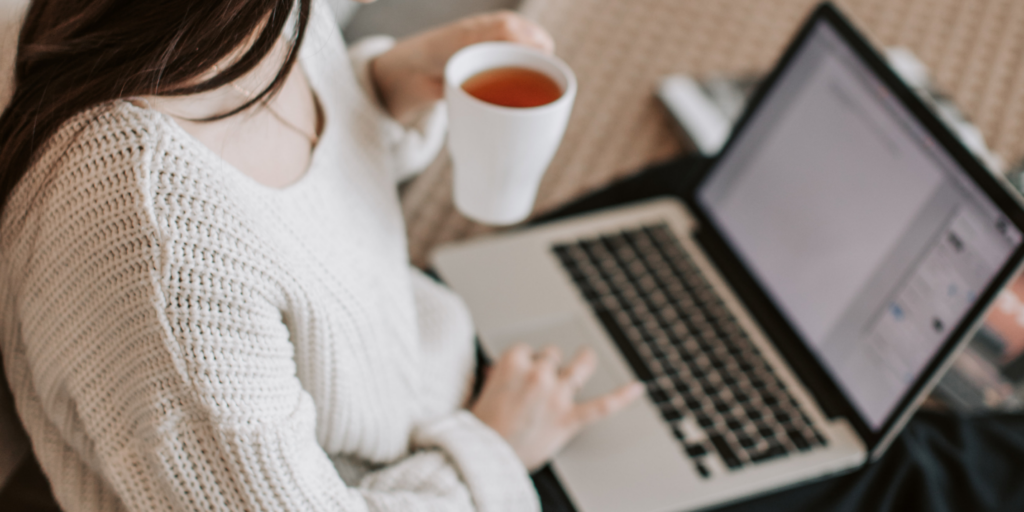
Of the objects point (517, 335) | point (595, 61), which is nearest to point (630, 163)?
point (595, 61)

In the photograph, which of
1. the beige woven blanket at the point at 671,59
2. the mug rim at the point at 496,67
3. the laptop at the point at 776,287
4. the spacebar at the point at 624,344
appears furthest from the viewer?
the beige woven blanket at the point at 671,59

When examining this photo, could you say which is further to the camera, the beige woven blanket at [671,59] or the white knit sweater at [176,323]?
the beige woven blanket at [671,59]

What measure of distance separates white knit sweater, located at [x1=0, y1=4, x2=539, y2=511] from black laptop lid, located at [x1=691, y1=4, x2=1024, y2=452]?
0.41 metres

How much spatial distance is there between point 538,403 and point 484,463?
0.10 metres

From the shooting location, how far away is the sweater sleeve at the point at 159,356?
0.38 metres

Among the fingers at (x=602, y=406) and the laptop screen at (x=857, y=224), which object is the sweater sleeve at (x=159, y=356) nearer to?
the fingers at (x=602, y=406)

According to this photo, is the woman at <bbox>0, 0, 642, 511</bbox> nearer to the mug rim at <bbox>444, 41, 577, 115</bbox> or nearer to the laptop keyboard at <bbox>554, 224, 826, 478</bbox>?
the mug rim at <bbox>444, 41, 577, 115</bbox>

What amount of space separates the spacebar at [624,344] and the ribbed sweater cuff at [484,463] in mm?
194

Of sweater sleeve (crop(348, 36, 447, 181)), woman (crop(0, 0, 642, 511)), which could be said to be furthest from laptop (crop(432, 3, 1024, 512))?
woman (crop(0, 0, 642, 511))

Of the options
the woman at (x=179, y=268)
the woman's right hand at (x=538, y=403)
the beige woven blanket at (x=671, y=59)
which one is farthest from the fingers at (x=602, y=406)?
the beige woven blanket at (x=671, y=59)

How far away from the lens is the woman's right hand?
0.64m

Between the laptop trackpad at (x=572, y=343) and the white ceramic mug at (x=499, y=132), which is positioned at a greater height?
the white ceramic mug at (x=499, y=132)

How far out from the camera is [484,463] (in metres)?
0.57

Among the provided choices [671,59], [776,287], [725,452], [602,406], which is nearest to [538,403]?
[602,406]
